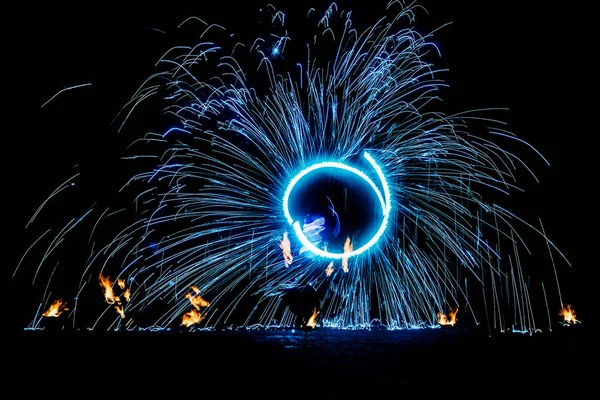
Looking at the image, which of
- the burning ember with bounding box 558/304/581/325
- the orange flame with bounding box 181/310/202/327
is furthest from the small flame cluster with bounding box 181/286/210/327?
the burning ember with bounding box 558/304/581/325

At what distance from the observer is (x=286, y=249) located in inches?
581

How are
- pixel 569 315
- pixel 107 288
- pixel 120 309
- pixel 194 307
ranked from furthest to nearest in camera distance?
pixel 569 315
pixel 194 307
pixel 120 309
pixel 107 288

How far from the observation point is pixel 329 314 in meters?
16.8

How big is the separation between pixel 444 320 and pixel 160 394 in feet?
35.4

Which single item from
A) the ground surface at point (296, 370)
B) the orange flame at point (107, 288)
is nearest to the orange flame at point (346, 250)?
the ground surface at point (296, 370)

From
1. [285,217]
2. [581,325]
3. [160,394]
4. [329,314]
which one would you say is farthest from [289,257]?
[581,325]

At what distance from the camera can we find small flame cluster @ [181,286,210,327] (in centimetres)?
1509

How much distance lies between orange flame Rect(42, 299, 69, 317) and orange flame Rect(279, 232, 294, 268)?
701 centimetres

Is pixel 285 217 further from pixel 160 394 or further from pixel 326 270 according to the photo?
pixel 160 394

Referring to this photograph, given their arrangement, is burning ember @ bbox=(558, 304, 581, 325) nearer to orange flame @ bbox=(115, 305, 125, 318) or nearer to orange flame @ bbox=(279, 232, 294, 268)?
orange flame @ bbox=(279, 232, 294, 268)

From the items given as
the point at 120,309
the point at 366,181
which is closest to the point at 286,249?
the point at 366,181

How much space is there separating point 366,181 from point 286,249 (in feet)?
10.6

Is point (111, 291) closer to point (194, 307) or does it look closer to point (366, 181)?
point (194, 307)

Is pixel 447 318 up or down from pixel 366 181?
down
